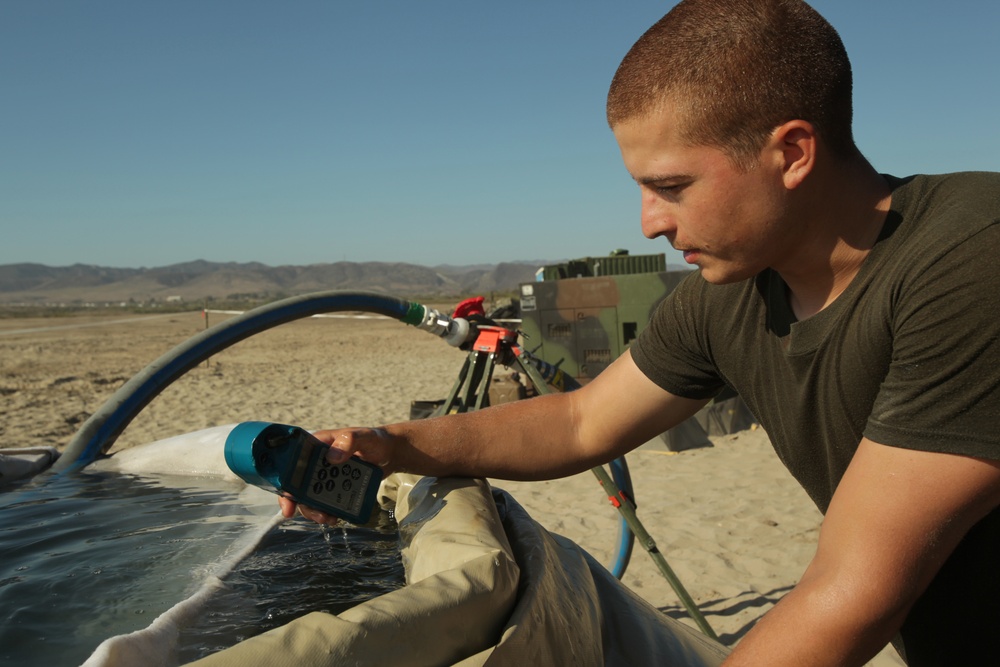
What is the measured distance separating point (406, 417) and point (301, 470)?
8.17m

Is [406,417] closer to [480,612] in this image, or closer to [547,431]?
[547,431]

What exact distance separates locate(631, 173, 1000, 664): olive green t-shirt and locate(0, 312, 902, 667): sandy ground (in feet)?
7.67

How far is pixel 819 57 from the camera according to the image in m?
1.25

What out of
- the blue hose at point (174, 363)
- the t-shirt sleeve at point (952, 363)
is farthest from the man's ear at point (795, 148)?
the blue hose at point (174, 363)

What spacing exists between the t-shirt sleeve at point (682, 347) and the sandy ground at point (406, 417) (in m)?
2.27

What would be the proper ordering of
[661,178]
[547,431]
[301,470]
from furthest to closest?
1. [547,431]
2. [301,470]
3. [661,178]

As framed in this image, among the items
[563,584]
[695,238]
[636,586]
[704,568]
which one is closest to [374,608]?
[563,584]

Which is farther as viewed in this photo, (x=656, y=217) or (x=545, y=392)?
(x=545, y=392)

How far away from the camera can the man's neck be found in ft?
4.17

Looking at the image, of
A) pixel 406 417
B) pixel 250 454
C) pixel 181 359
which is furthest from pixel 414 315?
pixel 406 417

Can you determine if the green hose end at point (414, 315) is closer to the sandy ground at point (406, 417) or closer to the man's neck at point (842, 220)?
the man's neck at point (842, 220)

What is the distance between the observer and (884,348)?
1.17 meters

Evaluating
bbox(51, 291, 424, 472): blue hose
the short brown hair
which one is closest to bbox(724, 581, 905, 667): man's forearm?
the short brown hair

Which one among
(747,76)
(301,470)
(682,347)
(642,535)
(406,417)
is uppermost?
(747,76)
